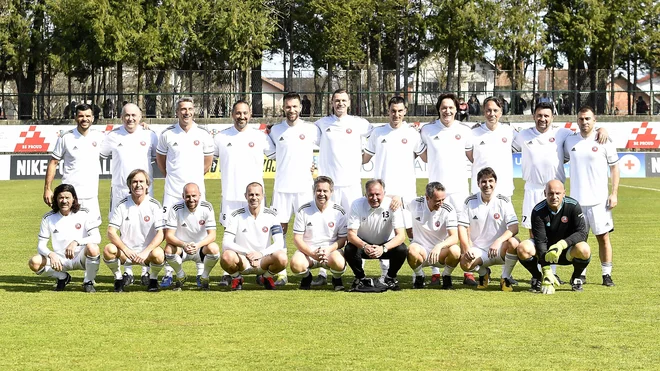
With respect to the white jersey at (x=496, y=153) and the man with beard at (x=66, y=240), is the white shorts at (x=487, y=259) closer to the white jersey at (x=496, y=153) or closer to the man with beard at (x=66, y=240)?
the white jersey at (x=496, y=153)

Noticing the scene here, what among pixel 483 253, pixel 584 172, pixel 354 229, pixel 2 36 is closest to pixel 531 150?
pixel 584 172

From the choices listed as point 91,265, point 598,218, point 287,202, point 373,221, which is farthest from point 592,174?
point 91,265

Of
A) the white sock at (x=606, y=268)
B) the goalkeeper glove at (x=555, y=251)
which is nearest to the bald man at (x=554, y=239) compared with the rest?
the goalkeeper glove at (x=555, y=251)

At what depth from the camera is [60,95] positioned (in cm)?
3941

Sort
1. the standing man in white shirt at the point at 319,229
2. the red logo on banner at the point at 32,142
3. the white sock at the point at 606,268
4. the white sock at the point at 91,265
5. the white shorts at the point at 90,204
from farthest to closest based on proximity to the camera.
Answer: the red logo on banner at the point at 32,142 → the white shorts at the point at 90,204 → the white sock at the point at 606,268 → the standing man in white shirt at the point at 319,229 → the white sock at the point at 91,265

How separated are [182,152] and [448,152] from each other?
2.69m

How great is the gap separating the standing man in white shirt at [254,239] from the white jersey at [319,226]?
0.25m

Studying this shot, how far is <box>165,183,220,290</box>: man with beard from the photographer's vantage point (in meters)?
9.32

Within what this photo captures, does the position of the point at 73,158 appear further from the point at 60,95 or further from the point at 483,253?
the point at 60,95

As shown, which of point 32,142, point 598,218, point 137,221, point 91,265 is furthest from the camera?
point 32,142

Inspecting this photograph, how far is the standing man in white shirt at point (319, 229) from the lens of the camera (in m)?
9.36

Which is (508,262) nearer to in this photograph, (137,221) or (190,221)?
(190,221)

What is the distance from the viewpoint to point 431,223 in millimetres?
9609

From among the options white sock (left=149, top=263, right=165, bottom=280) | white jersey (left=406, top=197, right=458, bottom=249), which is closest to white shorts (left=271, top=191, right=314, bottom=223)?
white jersey (left=406, top=197, right=458, bottom=249)
